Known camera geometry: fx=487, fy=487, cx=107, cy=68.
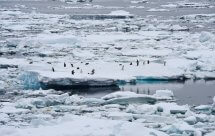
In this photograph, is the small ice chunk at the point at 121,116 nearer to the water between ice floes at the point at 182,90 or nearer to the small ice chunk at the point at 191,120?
the small ice chunk at the point at 191,120

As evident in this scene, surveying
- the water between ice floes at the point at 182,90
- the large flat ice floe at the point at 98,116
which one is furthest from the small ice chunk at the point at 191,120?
the water between ice floes at the point at 182,90

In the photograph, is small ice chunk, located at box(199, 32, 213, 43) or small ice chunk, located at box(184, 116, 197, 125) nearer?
small ice chunk, located at box(184, 116, 197, 125)

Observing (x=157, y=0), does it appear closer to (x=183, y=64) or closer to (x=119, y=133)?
(x=183, y=64)

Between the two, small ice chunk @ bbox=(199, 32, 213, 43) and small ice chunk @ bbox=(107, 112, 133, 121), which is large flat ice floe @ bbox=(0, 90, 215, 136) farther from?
small ice chunk @ bbox=(199, 32, 213, 43)

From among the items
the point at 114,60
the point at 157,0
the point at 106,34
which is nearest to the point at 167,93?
the point at 114,60

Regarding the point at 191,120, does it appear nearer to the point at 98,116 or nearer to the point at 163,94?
the point at 98,116

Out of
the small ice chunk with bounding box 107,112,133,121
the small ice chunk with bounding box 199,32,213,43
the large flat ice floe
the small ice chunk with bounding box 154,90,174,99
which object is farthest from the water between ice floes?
the small ice chunk with bounding box 199,32,213,43

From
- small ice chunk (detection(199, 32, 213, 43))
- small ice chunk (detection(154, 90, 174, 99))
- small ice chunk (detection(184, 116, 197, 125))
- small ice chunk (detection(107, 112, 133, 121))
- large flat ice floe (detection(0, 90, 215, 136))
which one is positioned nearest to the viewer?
large flat ice floe (detection(0, 90, 215, 136))

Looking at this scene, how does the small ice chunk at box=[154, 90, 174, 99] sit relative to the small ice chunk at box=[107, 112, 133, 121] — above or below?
below
